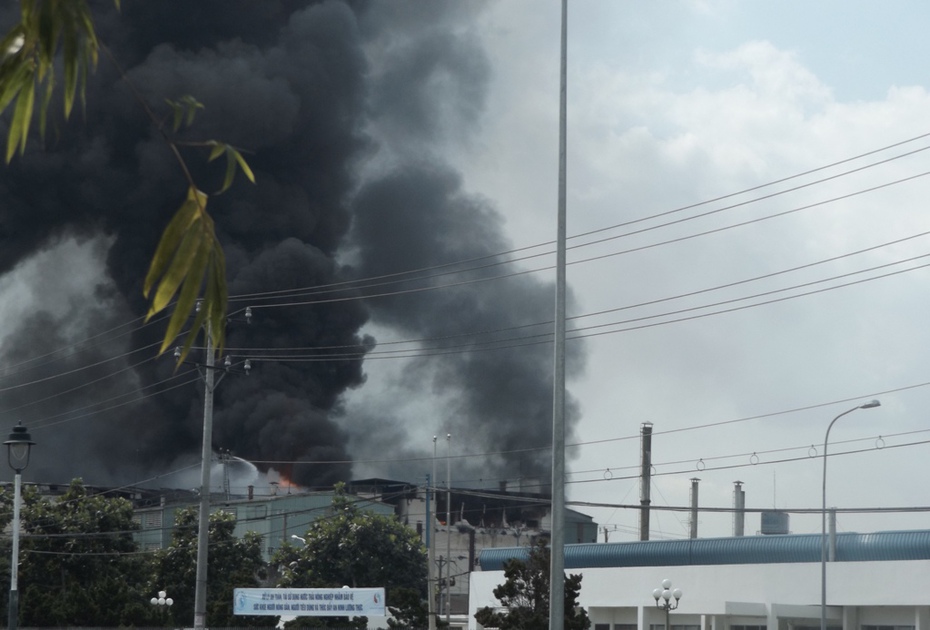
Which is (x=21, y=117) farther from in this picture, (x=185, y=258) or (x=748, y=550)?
(x=748, y=550)

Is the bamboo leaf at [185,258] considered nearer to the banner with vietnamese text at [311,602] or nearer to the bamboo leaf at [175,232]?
the bamboo leaf at [175,232]

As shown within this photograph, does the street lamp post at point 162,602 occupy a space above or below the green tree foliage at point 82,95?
below

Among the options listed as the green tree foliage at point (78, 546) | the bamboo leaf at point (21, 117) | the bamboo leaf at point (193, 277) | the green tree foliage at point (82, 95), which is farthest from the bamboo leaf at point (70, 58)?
the green tree foliage at point (78, 546)

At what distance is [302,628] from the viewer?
35500 millimetres

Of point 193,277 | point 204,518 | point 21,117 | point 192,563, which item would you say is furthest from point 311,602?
point 193,277

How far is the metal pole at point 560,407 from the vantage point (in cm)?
1670

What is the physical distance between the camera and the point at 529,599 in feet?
107

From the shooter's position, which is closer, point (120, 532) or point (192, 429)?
point (120, 532)

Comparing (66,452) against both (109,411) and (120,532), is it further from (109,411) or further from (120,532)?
(120,532)

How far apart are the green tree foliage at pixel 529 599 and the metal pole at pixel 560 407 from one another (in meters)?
12.8

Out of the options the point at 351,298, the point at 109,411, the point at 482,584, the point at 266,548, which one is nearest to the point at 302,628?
the point at 482,584

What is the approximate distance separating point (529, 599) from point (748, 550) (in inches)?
350

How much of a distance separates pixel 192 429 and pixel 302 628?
1646 inches

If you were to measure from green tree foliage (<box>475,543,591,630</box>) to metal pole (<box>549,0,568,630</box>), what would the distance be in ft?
42.1
